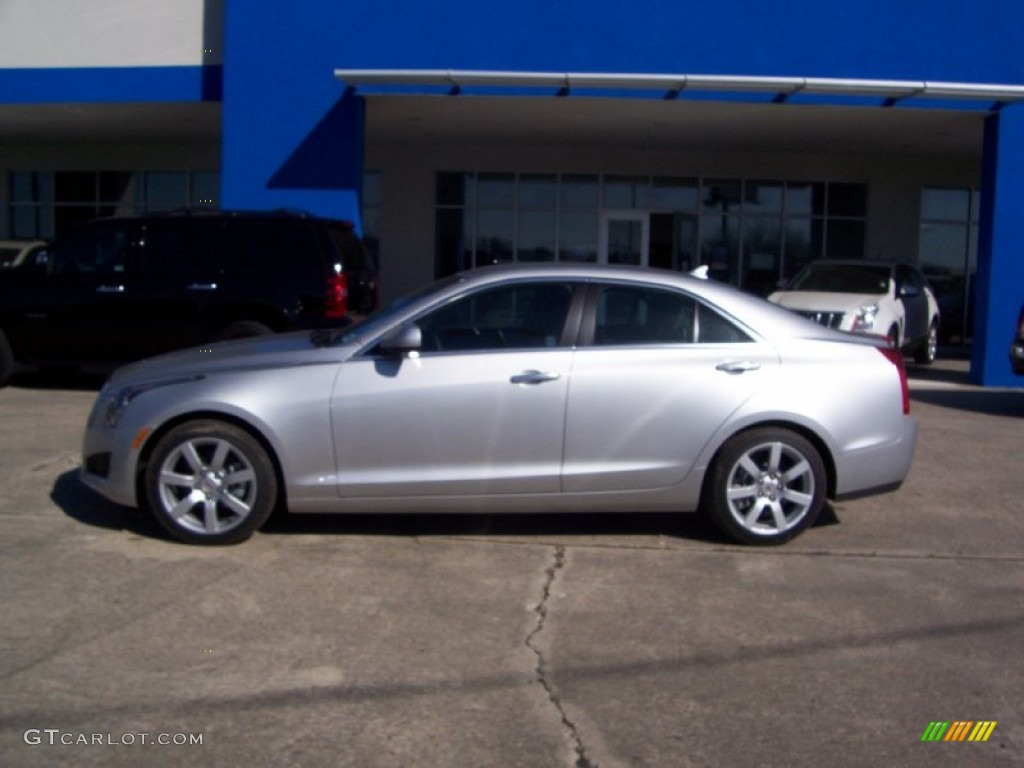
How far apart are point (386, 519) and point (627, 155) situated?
1493 centimetres

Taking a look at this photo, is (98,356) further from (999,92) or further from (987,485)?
(999,92)

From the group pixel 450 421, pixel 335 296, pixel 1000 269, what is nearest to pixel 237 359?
pixel 450 421

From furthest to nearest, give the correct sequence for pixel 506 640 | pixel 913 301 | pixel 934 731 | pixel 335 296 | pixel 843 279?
pixel 913 301, pixel 843 279, pixel 335 296, pixel 506 640, pixel 934 731

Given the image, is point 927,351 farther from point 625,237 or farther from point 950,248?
point 625,237

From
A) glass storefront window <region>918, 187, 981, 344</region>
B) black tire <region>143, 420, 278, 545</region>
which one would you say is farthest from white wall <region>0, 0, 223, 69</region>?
glass storefront window <region>918, 187, 981, 344</region>

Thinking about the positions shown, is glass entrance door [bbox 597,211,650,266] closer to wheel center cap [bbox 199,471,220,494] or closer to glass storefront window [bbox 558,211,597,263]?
glass storefront window [bbox 558,211,597,263]

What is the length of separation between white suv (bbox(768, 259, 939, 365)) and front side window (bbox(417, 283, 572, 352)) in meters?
8.44

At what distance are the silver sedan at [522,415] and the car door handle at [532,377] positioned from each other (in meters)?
0.02

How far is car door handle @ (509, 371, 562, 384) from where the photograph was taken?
260 inches

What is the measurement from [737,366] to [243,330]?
6148 millimetres

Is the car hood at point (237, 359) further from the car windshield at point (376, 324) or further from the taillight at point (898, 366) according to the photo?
the taillight at point (898, 366)

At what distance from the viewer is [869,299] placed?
15.2 m

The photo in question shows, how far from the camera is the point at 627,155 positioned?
69.4 feet
